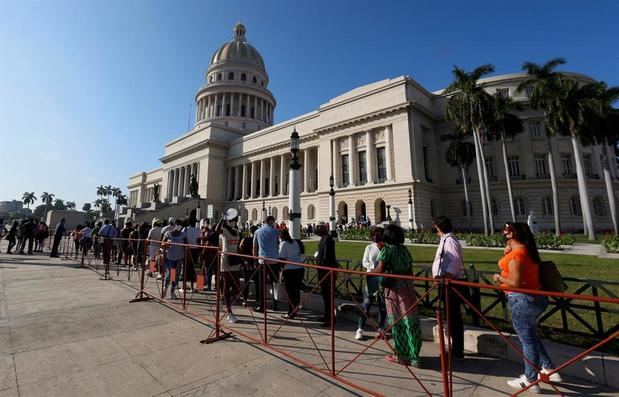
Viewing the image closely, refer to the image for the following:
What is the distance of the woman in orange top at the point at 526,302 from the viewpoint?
3490 mm

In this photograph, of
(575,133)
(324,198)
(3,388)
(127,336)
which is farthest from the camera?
(324,198)

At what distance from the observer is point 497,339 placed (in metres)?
4.45

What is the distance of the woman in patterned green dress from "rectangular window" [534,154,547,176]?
4233 centimetres

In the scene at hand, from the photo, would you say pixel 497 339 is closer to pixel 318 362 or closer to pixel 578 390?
pixel 578 390

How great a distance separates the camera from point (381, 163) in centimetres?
3794

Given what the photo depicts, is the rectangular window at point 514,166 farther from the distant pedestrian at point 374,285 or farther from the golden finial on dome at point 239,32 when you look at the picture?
the golden finial on dome at point 239,32

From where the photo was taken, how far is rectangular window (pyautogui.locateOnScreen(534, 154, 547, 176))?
36.6 metres

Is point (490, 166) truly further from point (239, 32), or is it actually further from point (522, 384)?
point (239, 32)

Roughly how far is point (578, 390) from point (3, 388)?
675 centimetres

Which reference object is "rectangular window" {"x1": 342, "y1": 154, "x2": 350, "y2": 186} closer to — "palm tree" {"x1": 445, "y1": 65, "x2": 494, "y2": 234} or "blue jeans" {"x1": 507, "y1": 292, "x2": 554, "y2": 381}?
"palm tree" {"x1": 445, "y1": 65, "x2": 494, "y2": 234}

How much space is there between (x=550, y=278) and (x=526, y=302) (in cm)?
41

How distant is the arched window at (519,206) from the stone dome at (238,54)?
6391 cm

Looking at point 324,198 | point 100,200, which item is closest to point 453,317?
point 324,198

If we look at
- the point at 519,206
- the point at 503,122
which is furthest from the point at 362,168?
the point at 519,206
